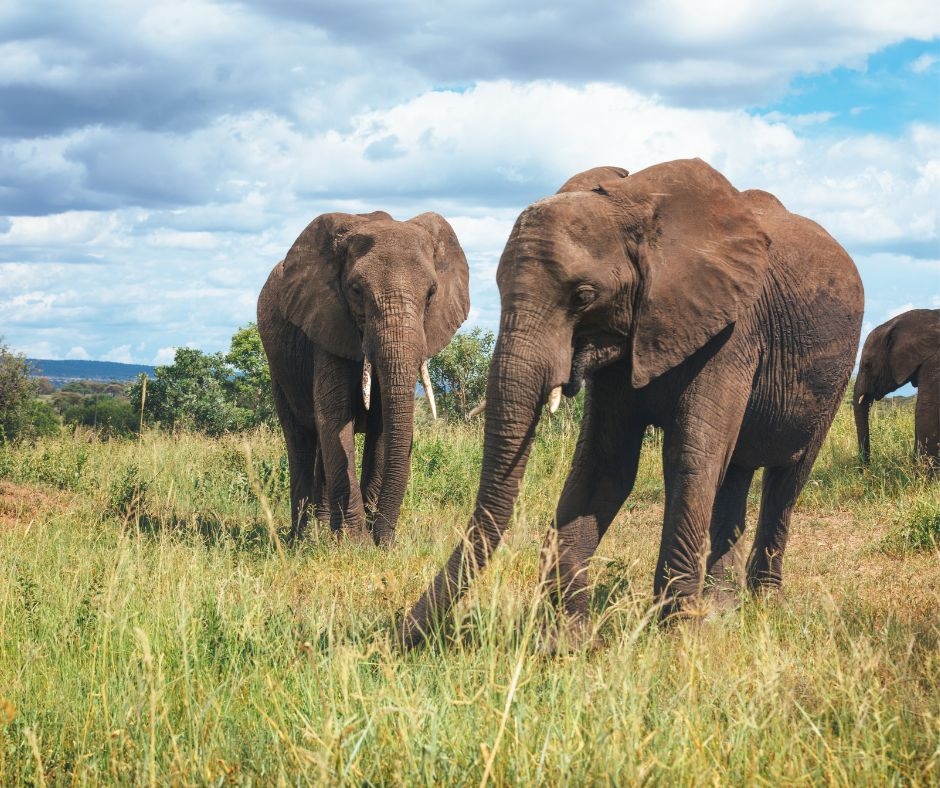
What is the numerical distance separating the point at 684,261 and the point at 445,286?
4.67 metres

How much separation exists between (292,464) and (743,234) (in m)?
6.47

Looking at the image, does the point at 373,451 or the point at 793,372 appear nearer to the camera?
the point at 793,372

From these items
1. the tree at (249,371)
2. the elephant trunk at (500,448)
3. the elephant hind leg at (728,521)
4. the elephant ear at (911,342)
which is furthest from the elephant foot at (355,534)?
the tree at (249,371)

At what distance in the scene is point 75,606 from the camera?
608 centimetres

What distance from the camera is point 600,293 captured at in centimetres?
558

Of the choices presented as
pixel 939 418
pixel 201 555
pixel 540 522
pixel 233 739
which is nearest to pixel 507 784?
pixel 233 739

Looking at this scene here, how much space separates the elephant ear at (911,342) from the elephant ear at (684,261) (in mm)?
9084

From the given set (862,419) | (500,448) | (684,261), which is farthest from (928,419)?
(500,448)

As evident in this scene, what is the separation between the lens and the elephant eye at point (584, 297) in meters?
5.52

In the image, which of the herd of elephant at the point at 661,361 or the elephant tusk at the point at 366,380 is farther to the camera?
the elephant tusk at the point at 366,380

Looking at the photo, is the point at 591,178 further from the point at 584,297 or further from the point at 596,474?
the point at 596,474

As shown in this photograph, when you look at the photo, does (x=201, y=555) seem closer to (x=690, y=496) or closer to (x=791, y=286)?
(x=690, y=496)

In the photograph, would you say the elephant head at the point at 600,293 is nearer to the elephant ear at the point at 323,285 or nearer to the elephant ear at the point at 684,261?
the elephant ear at the point at 684,261

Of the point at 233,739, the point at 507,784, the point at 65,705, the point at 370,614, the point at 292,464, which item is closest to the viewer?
the point at 507,784
